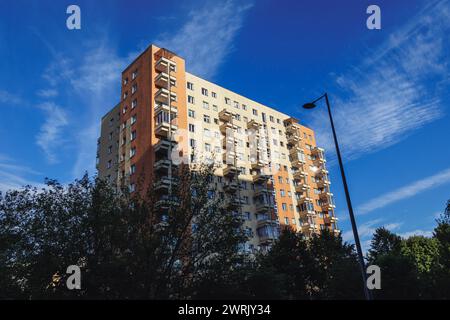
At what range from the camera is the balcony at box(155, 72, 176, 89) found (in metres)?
47.5

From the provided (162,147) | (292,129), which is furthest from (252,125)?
(162,147)

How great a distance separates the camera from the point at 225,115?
54.3 meters

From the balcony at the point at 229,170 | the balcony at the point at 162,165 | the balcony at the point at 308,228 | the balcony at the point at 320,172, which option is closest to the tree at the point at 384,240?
the balcony at the point at 308,228

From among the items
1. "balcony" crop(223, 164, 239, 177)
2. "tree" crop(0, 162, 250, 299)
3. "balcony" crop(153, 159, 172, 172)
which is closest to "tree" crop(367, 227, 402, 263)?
"balcony" crop(223, 164, 239, 177)

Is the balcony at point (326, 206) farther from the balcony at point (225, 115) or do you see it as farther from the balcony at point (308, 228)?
the balcony at point (225, 115)

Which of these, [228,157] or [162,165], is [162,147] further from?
[228,157]

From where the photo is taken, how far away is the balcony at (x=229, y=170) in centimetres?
5050

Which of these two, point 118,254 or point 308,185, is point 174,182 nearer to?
point 118,254

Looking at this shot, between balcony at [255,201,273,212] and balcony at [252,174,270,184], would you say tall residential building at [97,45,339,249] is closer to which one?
balcony at [255,201,273,212]

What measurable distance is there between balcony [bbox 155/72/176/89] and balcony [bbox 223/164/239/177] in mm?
13364

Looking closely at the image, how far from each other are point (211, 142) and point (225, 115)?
5.65m
